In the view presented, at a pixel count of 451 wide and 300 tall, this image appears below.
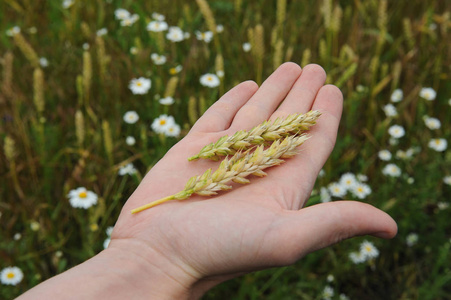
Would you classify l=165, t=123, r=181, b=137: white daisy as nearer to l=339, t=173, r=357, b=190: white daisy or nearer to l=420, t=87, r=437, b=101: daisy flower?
l=339, t=173, r=357, b=190: white daisy

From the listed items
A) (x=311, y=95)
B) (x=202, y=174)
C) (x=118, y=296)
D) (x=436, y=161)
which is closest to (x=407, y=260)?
(x=436, y=161)

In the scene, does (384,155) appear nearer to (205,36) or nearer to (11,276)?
(205,36)

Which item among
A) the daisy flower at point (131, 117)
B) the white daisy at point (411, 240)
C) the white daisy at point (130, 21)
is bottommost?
the white daisy at point (411, 240)

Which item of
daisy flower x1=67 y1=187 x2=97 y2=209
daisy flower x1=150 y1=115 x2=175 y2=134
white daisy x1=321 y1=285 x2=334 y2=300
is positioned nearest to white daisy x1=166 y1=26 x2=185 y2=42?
daisy flower x1=150 y1=115 x2=175 y2=134

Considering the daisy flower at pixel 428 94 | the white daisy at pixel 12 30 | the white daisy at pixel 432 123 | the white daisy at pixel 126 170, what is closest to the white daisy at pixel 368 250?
the white daisy at pixel 432 123

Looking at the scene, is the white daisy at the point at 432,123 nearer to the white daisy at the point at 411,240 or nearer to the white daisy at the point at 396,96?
the white daisy at the point at 396,96

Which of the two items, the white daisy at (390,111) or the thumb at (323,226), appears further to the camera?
the white daisy at (390,111)
